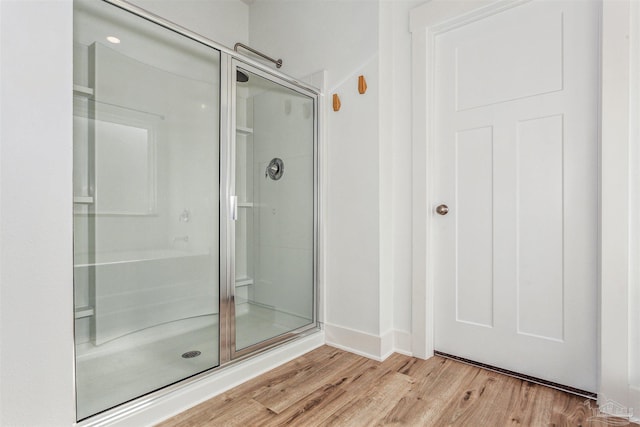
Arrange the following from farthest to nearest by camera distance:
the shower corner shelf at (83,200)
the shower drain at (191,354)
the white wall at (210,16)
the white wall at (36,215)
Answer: the white wall at (210,16) → the shower drain at (191,354) → the shower corner shelf at (83,200) → the white wall at (36,215)

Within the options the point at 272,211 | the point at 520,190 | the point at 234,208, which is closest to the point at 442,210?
the point at 520,190

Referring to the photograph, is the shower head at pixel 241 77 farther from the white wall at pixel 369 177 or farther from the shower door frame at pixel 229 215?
the white wall at pixel 369 177

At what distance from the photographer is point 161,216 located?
161cm

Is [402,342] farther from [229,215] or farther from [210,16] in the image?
[210,16]

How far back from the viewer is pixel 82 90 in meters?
1.31

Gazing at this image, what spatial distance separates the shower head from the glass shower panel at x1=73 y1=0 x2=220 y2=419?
0.36 ft

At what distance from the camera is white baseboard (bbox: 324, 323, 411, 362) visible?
193cm

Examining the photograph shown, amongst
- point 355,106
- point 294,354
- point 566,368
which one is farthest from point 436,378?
point 355,106

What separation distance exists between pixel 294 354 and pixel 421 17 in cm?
203

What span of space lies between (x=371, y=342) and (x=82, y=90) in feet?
6.00

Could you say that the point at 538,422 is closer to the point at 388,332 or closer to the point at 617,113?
the point at 388,332

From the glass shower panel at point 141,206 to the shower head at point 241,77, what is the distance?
0.11 meters

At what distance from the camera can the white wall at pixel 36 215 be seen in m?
1.01

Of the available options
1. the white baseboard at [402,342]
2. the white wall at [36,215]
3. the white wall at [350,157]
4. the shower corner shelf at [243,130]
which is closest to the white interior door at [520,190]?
the white baseboard at [402,342]
